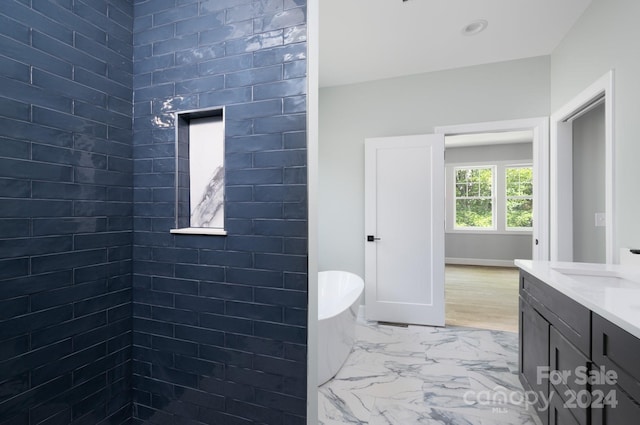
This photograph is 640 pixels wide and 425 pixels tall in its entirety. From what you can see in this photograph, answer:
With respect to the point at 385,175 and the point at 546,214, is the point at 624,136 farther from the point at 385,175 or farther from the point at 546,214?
the point at 385,175

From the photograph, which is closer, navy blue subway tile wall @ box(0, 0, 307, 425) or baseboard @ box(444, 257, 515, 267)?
navy blue subway tile wall @ box(0, 0, 307, 425)

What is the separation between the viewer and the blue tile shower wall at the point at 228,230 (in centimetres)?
139

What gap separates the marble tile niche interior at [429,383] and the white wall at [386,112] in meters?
1.12

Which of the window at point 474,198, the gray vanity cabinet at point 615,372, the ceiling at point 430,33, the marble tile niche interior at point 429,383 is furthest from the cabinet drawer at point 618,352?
the window at point 474,198

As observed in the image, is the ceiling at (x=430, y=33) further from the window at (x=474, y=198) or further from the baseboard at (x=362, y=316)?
the window at (x=474, y=198)

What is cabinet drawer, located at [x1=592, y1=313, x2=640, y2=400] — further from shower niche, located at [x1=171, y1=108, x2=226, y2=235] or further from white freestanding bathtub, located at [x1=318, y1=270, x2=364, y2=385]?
shower niche, located at [x1=171, y1=108, x2=226, y2=235]

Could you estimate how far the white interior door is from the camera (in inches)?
128

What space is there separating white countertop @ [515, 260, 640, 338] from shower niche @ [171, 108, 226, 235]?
5.07 ft

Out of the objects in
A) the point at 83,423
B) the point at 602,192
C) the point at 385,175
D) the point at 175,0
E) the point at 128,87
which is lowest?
the point at 83,423

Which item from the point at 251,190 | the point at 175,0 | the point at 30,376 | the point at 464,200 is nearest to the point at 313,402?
the point at 251,190

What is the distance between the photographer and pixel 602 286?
1364 millimetres

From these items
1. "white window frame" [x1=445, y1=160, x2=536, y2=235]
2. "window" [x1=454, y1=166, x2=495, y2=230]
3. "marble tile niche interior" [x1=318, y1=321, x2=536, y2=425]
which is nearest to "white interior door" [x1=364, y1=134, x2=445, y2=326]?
"marble tile niche interior" [x1=318, y1=321, x2=536, y2=425]

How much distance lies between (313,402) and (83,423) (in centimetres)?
108

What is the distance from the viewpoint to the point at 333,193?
12.3 feet
